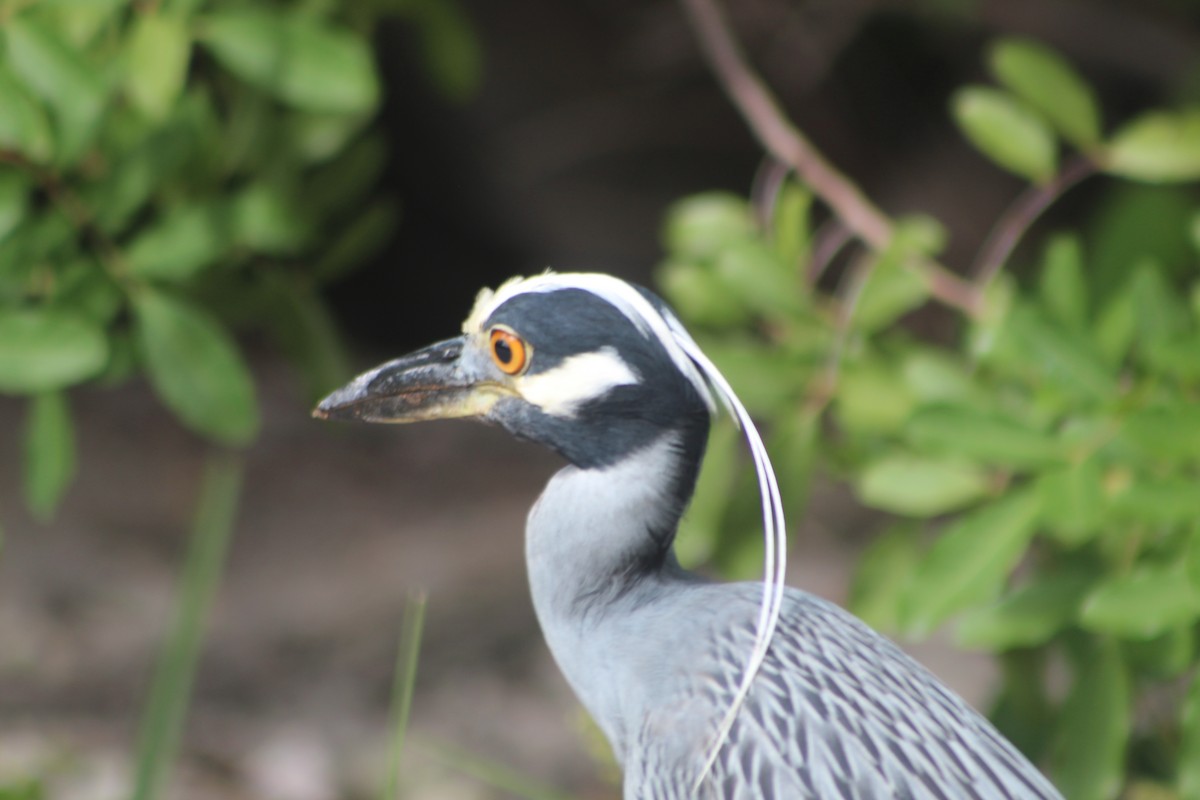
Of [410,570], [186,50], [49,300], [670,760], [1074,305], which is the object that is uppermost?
[186,50]

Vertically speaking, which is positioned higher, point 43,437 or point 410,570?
point 43,437

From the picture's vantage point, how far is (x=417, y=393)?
4.56 feet

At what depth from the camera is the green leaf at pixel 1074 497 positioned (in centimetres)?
149

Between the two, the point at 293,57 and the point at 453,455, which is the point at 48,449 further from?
the point at 453,455

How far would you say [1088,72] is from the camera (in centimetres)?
361

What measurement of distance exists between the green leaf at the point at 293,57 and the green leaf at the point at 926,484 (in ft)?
2.85

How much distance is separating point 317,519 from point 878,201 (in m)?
1.87

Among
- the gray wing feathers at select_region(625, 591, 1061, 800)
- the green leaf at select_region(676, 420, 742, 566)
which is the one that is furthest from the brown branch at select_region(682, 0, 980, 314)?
the gray wing feathers at select_region(625, 591, 1061, 800)

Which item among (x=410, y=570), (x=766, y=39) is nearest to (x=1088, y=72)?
(x=766, y=39)

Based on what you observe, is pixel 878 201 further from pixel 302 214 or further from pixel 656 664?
pixel 656 664

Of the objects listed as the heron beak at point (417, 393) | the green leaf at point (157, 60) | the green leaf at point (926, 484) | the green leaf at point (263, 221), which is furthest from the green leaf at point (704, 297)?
the green leaf at point (157, 60)

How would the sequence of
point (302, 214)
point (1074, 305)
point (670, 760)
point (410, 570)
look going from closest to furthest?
point (670, 760), point (1074, 305), point (302, 214), point (410, 570)

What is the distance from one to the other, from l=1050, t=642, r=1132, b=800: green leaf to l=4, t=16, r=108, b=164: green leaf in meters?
1.44

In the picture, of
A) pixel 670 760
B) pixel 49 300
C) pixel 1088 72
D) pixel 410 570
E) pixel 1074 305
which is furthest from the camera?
pixel 1088 72
